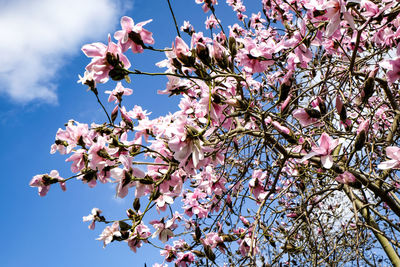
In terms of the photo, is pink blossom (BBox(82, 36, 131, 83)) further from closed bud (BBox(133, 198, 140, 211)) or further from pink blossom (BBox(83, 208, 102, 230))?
pink blossom (BBox(83, 208, 102, 230))

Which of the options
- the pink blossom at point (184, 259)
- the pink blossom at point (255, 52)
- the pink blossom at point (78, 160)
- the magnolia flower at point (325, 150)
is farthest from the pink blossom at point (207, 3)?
the pink blossom at point (184, 259)

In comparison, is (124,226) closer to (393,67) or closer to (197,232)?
(197,232)

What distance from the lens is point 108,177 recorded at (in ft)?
4.59

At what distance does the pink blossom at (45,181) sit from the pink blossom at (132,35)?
2.74 ft

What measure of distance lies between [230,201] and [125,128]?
857 mm

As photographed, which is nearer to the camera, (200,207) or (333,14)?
(333,14)

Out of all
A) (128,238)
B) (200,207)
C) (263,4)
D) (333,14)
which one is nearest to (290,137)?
(333,14)

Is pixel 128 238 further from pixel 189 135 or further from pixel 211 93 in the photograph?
pixel 211 93

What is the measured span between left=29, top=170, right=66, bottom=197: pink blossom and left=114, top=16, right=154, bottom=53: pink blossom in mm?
834

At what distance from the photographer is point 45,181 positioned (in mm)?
1577

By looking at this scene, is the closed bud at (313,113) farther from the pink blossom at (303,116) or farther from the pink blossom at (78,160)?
the pink blossom at (78,160)

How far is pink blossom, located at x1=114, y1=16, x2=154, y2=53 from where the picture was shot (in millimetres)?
1160

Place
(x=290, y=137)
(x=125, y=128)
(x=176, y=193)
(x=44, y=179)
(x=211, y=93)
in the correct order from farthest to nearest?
(x=125, y=128) → (x=44, y=179) → (x=176, y=193) → (x=290, y=137) → (x=211, y=93)

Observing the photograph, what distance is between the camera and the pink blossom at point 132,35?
1.16 metres
